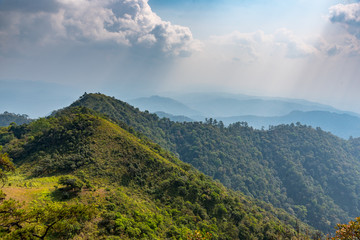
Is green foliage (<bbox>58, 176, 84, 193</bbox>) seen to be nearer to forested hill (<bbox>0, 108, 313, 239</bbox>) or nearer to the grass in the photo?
forested hill (<bbox>0, 108, 313, 239</bbox>)

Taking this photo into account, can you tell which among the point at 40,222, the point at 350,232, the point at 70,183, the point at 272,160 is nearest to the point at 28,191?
the point at 70,183

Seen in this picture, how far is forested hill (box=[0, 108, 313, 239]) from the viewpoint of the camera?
1811cm

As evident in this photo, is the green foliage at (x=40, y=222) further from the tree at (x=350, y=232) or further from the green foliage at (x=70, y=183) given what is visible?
the tree at (x=350, y=232)

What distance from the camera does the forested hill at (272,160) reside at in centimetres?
10662

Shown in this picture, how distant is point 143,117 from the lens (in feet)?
Result: 425

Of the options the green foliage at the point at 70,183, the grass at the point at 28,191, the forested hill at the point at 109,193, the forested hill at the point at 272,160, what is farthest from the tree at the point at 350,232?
the forested hill at the point at 272,160

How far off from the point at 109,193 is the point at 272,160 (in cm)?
13999

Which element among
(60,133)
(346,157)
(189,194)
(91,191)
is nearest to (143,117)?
(60,133)

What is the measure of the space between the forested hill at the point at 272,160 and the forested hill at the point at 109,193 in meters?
56.7

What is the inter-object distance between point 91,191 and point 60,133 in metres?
23.8

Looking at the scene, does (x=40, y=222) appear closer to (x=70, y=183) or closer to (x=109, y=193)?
(x=70, y=183)

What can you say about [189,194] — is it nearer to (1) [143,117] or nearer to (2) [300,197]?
(1) [143,117]

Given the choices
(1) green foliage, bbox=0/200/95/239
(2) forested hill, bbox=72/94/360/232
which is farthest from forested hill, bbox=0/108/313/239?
(2) forested hill, bbox=72/94/360/232

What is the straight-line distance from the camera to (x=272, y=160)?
140 m
